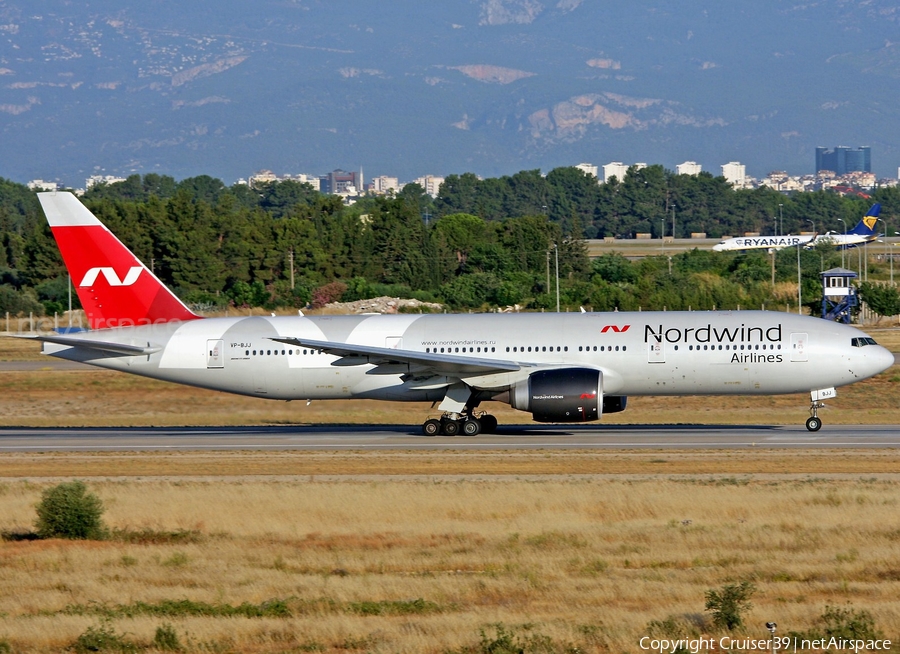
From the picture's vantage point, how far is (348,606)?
1554cm

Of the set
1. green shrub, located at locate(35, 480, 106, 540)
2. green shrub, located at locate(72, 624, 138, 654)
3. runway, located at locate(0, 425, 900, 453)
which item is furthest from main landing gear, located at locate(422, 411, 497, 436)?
green shrub, located at locate(72, 624, 138, 654)

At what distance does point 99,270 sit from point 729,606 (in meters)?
26.9

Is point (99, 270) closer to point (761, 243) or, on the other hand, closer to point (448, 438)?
point (448, 438)

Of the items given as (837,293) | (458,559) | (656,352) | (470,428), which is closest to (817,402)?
(656,352)

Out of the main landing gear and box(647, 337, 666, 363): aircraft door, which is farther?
the main landing gear

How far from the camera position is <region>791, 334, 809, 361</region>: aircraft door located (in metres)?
33.5

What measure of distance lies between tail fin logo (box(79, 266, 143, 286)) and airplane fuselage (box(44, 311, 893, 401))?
1.48m

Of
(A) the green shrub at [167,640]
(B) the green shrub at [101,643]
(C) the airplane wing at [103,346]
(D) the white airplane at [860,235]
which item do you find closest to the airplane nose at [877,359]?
(C) the airplane wing at [103,346]

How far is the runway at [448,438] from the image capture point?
1256 inches

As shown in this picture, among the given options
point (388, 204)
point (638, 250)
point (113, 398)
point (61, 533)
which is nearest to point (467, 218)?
point (388, 204)

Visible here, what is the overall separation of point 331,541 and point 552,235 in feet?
295

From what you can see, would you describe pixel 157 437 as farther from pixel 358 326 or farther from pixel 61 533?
pixel 61 533

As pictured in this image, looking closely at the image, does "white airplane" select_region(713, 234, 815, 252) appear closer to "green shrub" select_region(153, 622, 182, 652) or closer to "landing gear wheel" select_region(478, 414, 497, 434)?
"landing gear wheel" select_region(478, 414, 497, 434)

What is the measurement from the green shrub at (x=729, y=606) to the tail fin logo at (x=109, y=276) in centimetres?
2572
